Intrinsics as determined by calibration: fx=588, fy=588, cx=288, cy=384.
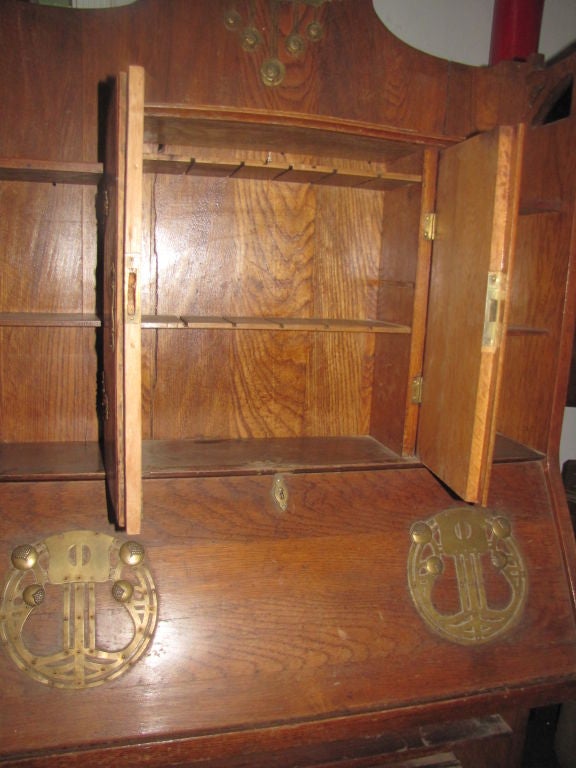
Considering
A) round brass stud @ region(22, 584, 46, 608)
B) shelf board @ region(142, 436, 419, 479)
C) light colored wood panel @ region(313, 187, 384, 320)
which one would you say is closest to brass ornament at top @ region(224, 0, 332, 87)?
light colored wood panel @ region(313, 187, 384, 320)

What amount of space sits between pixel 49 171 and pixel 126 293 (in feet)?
1.86

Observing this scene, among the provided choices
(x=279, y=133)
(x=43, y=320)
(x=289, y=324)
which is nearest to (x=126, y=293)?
(x=43, y=320)

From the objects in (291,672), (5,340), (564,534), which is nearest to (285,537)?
(291,672)

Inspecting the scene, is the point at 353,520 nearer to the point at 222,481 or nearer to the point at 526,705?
the point at 222,481

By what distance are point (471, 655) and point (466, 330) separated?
2.62 ft

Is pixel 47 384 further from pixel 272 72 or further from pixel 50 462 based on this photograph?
pixel 272 72

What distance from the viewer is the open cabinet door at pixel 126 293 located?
1.01m

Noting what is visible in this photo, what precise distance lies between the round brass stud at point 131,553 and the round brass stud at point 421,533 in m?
0.69

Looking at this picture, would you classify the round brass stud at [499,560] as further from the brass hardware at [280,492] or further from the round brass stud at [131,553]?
the round brass stud at [131,553]

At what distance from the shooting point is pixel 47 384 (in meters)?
1.63

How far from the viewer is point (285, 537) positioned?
4.77 ft

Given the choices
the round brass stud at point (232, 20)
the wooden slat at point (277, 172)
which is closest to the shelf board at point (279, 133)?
the wooden slat at point (277, 172)

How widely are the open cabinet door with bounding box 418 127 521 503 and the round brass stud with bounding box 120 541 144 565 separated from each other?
0.75 metres

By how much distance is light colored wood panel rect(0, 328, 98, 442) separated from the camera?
1.61m
